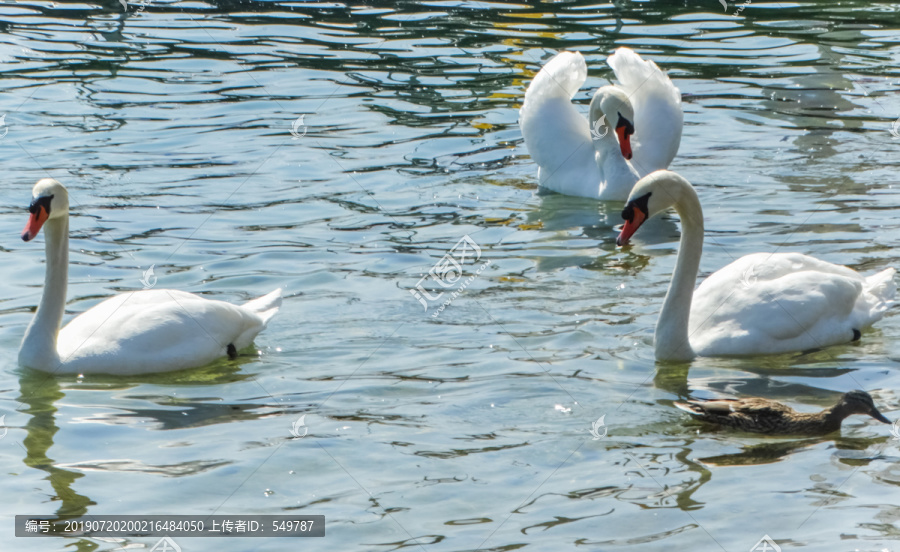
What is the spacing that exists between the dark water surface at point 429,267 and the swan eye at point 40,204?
989 mm

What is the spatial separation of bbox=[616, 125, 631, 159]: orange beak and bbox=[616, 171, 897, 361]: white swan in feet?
10.8

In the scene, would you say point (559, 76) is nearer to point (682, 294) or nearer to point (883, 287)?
point (883, 287)

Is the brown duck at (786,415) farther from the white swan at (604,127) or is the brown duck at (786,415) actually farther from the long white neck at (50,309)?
the white swan at (604,127)

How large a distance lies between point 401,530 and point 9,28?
602 inches

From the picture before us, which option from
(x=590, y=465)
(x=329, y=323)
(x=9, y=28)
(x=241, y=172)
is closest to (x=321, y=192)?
(x=241, y=172)

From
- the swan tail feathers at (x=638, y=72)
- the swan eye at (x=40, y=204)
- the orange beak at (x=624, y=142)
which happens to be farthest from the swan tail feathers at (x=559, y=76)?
the swan eye at (x=40, y=204)

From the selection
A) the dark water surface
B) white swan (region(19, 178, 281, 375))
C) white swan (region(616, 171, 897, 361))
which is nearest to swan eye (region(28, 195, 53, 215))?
white swan (region(19, 178, 281, 375))

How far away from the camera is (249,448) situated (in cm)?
615

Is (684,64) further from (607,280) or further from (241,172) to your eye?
(607,280)

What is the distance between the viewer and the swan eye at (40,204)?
707 centimetres

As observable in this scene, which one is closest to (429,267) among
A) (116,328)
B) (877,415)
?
(116,328)

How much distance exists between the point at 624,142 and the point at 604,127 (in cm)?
62

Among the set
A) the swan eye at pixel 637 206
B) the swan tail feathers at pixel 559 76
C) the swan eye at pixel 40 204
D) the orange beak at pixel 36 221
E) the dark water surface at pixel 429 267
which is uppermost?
the swan tail feathers at pixel 559 76

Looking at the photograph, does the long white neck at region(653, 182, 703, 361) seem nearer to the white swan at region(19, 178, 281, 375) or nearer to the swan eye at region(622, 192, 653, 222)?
the swan eye at region(622, 192, 653, 222)
